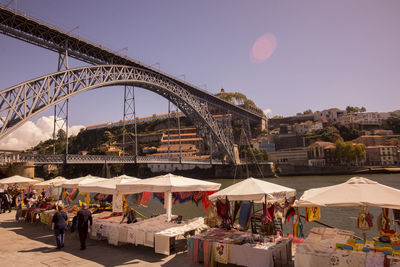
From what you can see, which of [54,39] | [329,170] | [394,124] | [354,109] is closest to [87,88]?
Result: [54,39]

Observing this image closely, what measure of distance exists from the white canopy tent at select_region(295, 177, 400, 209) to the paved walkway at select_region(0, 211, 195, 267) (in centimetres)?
302

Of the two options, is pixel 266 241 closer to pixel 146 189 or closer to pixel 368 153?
pixel 146 189

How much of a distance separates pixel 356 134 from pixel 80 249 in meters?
92.5

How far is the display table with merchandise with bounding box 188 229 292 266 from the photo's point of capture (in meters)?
5.62

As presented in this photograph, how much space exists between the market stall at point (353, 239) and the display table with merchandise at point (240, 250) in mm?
527

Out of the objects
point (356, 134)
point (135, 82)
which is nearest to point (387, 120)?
point (356, 134)

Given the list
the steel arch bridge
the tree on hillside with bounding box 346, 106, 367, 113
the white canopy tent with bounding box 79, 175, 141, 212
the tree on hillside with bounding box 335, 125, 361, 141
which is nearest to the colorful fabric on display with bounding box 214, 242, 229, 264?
the white canopy tent with bounding box 79, 175, 141, 212

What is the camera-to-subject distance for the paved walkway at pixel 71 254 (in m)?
6.44

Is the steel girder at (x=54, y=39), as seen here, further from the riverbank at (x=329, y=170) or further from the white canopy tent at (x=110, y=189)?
the riverbank at (x=329, y=170)

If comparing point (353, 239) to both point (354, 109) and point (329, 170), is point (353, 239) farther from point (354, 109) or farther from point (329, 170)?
point (354, 109)

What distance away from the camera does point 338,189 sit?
616 cm

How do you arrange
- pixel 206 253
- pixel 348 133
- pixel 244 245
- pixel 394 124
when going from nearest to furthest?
1. pixel 244 245
2. pixel 206 253
3. pixel 348 133
4. pixel 394 124

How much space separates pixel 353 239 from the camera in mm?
5770

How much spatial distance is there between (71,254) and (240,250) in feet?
13.5
